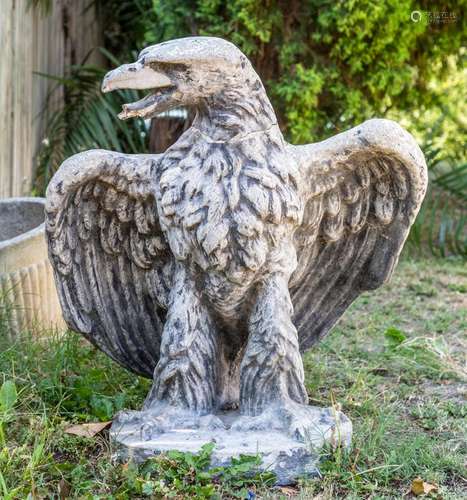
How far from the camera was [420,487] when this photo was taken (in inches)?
99.9

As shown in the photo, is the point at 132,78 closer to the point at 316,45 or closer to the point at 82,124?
the point at 316,45

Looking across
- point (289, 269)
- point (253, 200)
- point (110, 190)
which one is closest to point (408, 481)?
point (289, 269)

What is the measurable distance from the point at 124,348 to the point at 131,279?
0.23 m

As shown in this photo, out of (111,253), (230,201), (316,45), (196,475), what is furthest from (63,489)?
(316,45)

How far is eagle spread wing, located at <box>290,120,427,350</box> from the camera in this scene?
109 inches

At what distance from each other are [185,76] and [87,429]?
114cm

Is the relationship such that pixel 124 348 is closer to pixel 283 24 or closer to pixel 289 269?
pixel 289 269

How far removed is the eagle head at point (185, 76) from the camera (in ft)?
8.61

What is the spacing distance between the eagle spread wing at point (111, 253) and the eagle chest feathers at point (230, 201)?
147 millimetres

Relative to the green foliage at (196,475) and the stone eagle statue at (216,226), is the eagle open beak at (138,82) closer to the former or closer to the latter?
the stone eagle statue at (216,226)

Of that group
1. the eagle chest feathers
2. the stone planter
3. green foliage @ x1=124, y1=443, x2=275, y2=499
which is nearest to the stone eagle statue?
the eagle chest feathers

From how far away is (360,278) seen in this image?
3107 mm

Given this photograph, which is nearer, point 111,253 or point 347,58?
point 111,253

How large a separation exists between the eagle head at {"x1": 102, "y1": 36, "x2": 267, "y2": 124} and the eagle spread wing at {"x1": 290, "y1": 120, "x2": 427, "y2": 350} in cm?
29
